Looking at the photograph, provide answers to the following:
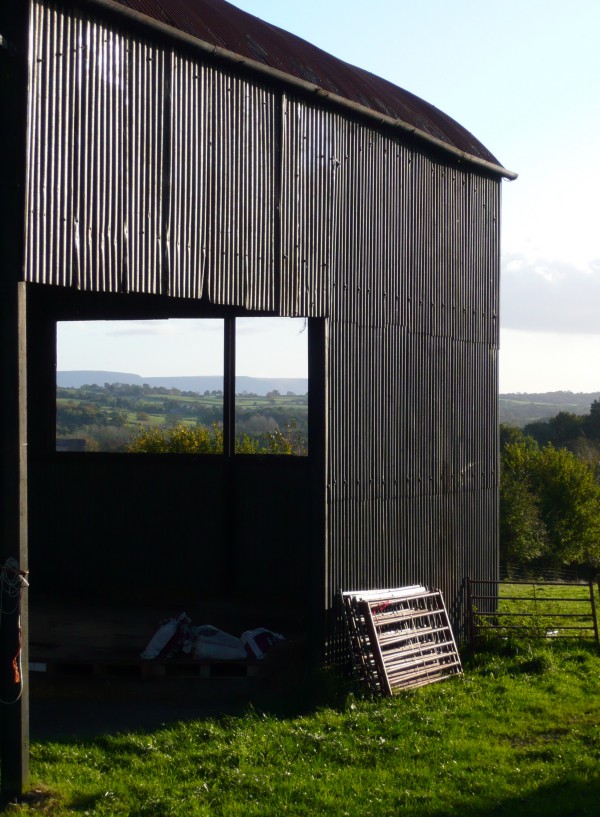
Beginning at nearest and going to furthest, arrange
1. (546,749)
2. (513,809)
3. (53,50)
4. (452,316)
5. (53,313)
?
(513,809) → (53,50) → (546,749) → (452,316) → (53,313)

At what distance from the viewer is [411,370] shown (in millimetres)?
12844

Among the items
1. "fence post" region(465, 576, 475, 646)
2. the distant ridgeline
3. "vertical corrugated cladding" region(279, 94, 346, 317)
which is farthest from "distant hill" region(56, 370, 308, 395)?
"fence post" region(465, 576, 475, 646)

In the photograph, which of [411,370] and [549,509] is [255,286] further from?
[549,509]

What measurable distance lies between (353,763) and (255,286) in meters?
4.53

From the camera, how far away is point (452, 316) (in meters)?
13.8

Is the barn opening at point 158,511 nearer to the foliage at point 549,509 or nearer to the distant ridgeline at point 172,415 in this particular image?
the distant ridgeline at point 172,415

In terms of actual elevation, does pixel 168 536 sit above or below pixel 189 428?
below

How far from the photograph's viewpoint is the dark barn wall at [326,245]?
27.6ft

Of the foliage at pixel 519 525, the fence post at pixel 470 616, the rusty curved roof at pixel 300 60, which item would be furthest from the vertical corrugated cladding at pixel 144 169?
the foliage at pixel 519 525

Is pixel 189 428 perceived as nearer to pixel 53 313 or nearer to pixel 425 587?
pixel 53 313

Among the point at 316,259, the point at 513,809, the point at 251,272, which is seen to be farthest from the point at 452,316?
the point at 513,809

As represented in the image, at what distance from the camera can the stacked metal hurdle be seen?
10758mm

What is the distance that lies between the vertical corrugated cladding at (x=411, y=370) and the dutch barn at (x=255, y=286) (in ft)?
0.11

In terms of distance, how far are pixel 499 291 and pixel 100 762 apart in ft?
30.5
